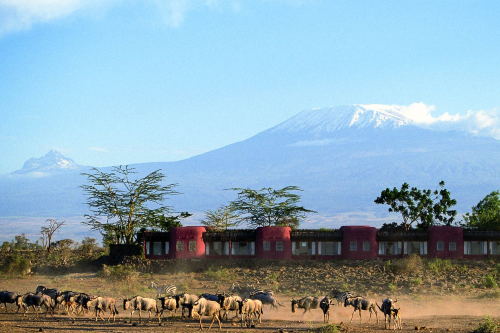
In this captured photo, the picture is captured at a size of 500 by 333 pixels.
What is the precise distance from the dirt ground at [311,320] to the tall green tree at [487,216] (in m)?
20.9

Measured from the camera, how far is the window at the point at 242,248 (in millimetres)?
57750

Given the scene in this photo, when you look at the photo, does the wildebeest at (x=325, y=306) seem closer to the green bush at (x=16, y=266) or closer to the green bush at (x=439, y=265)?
the green bush at (x=439, y=265)

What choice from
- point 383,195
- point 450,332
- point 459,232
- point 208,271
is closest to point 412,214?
point 383,195

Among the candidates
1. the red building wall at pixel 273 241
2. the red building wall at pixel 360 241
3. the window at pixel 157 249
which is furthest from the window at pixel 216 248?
the red building wall at pixel 360 241

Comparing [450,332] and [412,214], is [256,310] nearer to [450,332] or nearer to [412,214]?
[450,332]

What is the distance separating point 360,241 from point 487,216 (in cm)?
Result: 1647


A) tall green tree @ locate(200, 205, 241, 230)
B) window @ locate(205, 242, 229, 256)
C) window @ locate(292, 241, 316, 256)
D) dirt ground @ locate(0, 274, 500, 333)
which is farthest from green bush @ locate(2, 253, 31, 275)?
window @ locate(292, 241, 316, 256)

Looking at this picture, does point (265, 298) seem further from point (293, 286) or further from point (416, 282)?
point (416, 282)

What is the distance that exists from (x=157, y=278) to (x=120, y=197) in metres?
14.2

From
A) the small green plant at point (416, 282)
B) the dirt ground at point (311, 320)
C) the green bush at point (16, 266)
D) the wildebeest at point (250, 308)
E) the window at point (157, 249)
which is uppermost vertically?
the window at point (157, 249)

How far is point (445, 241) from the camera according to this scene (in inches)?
2212

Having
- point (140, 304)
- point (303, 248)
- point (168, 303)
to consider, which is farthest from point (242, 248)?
point (168, 303)

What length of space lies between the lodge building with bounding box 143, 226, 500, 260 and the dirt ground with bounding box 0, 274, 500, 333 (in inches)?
555

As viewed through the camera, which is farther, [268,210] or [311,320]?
[268,210]
